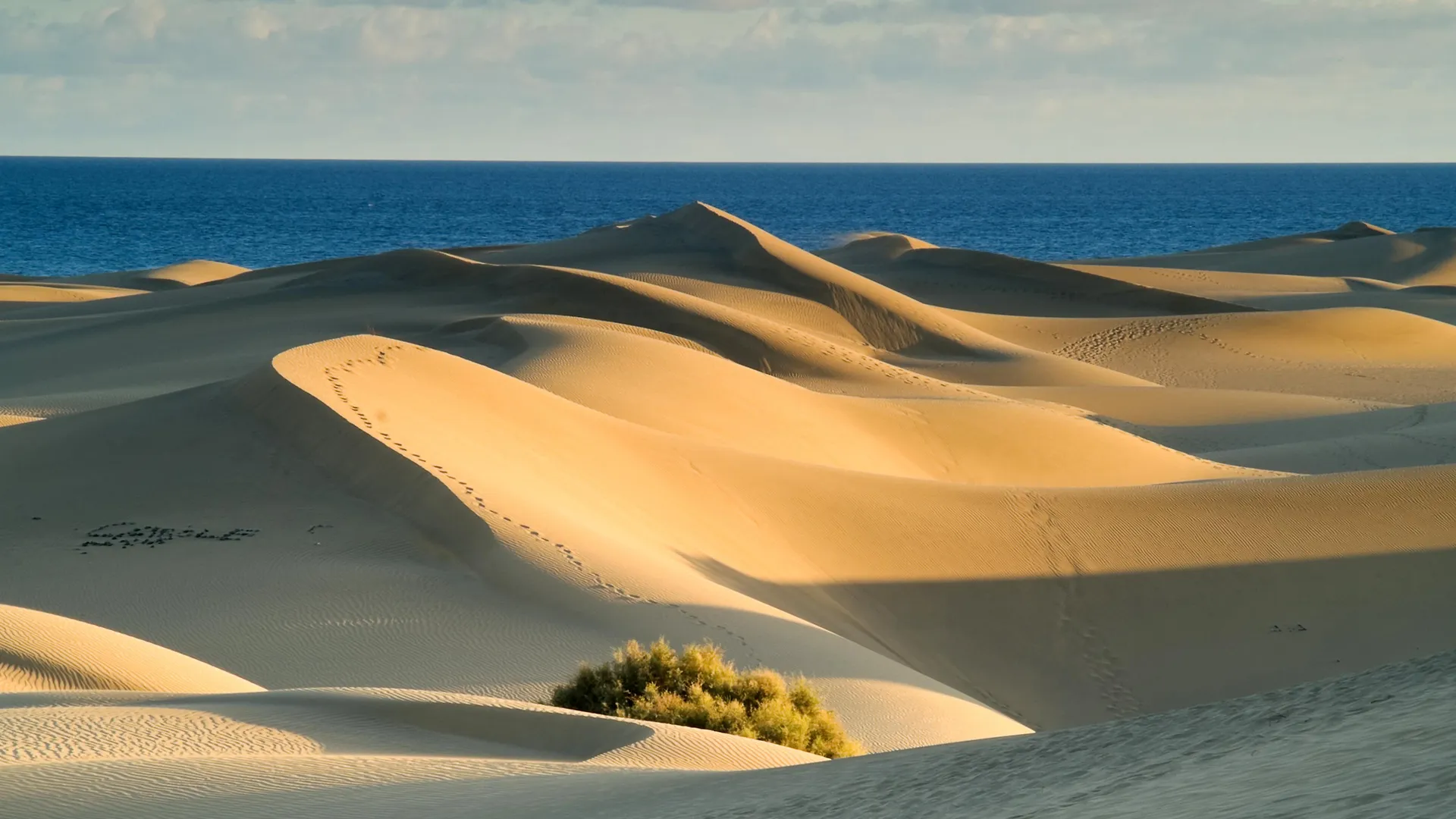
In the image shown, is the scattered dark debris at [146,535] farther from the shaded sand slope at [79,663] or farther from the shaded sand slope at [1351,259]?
the shaded sand slope at [1351,259]

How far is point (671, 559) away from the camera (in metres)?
11.6

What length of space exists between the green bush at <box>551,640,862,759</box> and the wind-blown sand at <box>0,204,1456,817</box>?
466 mm

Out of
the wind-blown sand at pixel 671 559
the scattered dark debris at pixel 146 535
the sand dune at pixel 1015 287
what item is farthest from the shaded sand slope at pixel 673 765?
the sand dune at pixel 1015 287

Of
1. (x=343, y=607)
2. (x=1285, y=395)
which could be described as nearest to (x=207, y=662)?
(x=343, y=607)

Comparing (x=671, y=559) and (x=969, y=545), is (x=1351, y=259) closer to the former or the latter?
(x=969, y=545)

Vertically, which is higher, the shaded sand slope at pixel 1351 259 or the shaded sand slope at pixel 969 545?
the shaded sand slope at pixel 1351 259

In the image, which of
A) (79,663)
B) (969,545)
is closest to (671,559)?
(969,545)

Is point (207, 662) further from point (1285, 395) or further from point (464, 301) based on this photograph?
point (1285, 395)

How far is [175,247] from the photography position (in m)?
73.9

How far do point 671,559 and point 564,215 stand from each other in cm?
10355

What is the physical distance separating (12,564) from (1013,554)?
8177mm

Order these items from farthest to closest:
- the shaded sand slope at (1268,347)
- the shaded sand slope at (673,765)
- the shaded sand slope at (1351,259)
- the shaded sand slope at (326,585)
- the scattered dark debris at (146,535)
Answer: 1. the shaded sand slope at (1351,259)
2. the shaded sand slope at (1268,347)
3. the scattered dark debris at (146,535)
4. the shaded sand slope at (326,585)
5. the shaded sand slope at (673,765)

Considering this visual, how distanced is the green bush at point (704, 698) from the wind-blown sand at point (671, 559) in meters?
0.47

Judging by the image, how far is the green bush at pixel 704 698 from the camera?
24.8ft
